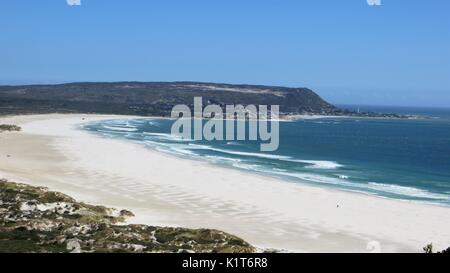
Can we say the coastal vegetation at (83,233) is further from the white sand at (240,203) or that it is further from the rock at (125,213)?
the white sand at (240,203)

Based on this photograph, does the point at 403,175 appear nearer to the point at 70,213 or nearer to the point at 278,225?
the point at 278,225

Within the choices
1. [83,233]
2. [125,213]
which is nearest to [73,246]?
[83,233]

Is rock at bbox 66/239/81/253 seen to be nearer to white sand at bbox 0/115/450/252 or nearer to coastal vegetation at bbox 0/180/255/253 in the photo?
coastal vegetation at bbox 0/180/255/253

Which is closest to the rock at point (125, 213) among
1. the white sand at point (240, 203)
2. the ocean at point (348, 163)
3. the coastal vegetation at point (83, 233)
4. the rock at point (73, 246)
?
the coastal vegetation at point (83, 233)

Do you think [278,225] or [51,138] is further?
[51,138]

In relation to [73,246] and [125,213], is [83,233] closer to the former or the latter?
[73,246]

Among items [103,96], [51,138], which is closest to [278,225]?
[51,138]
